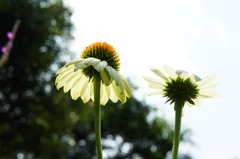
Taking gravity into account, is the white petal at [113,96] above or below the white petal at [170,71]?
below

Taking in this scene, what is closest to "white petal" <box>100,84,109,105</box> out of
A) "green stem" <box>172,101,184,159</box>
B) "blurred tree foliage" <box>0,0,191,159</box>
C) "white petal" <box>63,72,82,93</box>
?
"white petal" <box>63,72,82,93</box>

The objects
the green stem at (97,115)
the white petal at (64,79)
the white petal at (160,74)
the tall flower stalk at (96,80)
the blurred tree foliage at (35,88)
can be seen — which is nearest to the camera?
the green stem at (97,115)

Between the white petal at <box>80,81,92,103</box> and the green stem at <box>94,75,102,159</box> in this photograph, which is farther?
the white petal at <box>80,81,92,103</box>

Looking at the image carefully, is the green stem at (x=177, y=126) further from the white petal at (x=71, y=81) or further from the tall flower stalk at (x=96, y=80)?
the white petal at (x=71, y=81)

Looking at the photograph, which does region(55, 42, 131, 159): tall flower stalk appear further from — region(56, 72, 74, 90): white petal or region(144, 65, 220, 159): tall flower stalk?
region(144, 65, 220, 159): tall flower stalk

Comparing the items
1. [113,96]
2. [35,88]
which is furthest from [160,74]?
[35,88]

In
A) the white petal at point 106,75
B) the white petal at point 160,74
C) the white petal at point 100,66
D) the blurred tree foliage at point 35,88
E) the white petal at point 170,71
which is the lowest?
the white petal at point 106,75

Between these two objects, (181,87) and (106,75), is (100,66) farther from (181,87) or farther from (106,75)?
(181,87)

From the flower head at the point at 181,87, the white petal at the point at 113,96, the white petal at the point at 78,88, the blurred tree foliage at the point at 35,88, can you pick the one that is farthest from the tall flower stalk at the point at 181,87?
the blurred tree foliage at the point at 35,88
